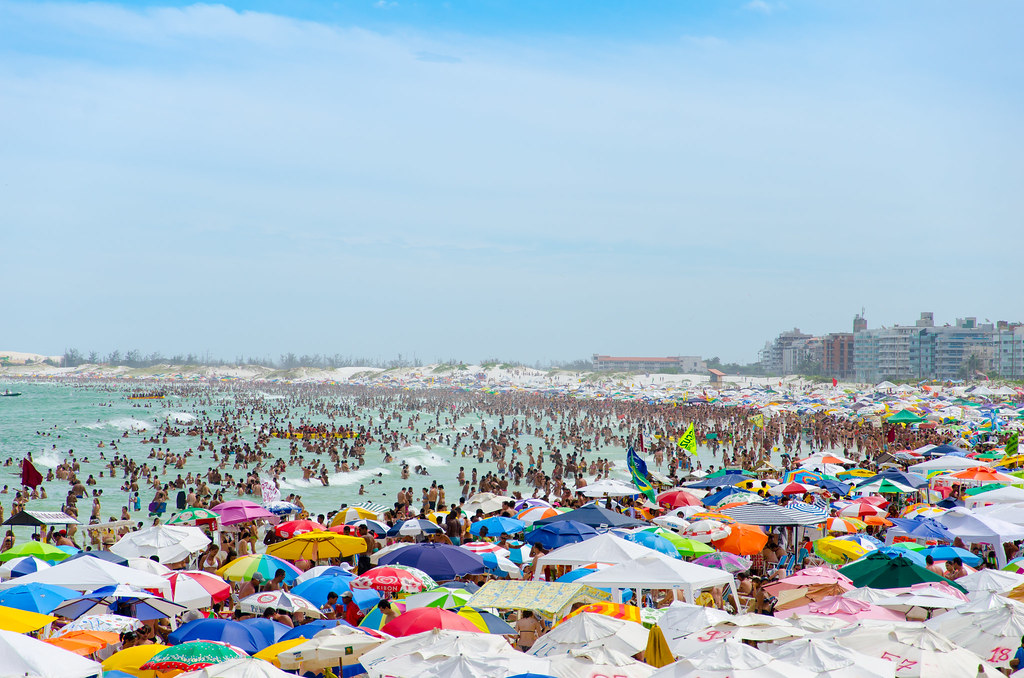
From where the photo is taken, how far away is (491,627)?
7609mm

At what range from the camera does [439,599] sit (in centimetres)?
833

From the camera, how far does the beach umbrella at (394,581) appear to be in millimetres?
9352

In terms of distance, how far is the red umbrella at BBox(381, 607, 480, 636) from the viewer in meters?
7.27

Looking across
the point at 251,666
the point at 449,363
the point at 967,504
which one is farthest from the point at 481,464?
the point at 449,363

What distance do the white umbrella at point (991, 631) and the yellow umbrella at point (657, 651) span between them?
7.33 feet

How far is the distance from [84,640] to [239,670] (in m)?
2.54

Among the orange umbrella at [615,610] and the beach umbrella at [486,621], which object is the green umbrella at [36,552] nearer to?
the beach umbrella at [486,621]

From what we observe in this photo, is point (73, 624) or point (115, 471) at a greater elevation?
point (73, 624)

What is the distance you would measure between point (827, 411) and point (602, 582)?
48.3 meters

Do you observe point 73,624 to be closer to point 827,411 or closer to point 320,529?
point 320,529

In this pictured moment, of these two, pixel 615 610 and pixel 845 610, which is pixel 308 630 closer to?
pixel 615 610

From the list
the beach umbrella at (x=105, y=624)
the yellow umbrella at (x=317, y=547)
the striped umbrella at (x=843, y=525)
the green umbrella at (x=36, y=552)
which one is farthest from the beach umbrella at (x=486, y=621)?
the striped umbrella at (x=843, y=525)

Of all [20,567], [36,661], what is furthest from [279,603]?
[20,567]

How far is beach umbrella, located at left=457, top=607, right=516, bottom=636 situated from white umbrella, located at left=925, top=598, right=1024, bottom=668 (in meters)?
3.48
